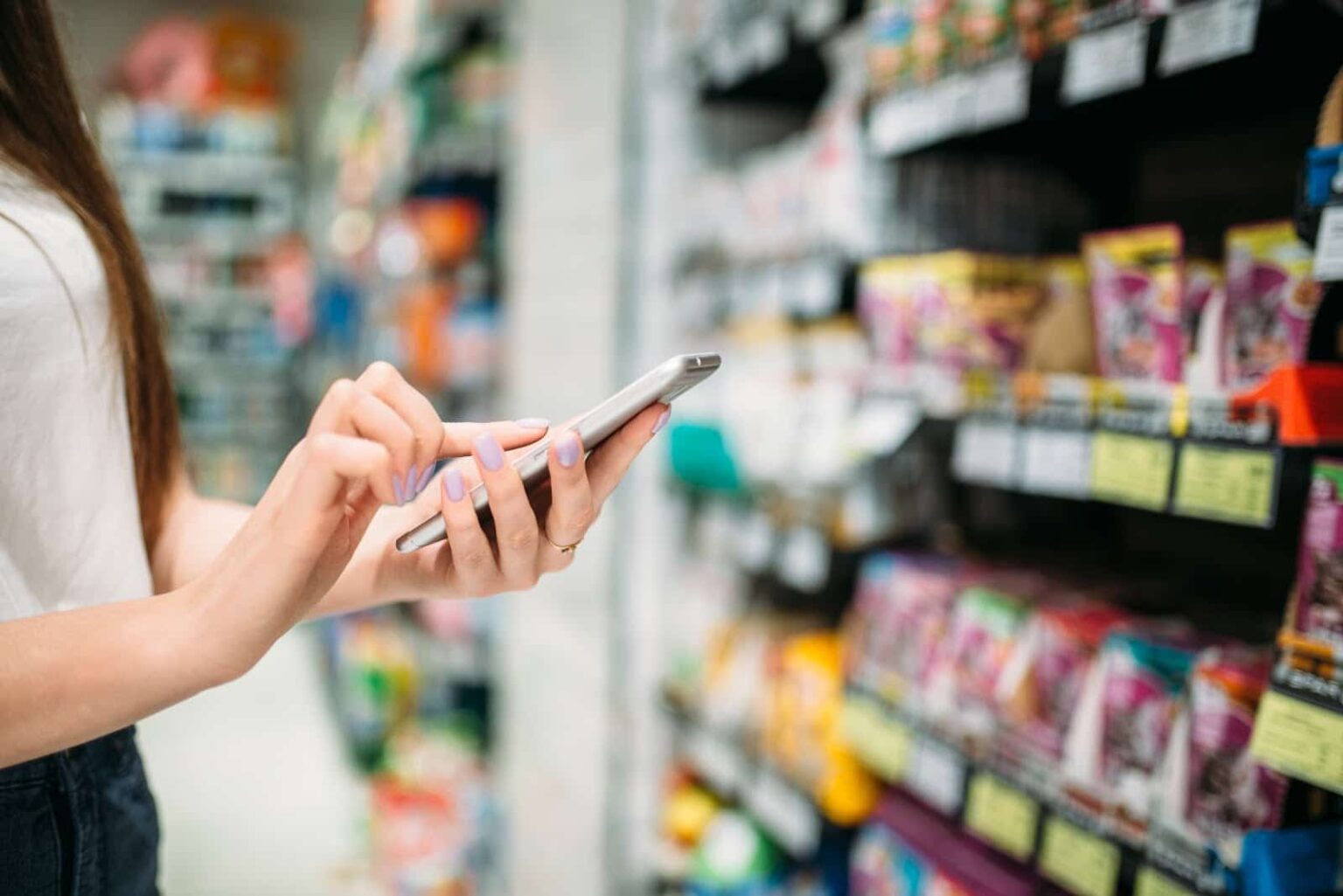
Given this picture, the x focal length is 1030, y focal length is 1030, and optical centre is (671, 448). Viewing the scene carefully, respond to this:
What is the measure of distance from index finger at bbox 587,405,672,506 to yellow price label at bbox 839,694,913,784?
2.63 ft

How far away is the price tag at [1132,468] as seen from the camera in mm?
1020

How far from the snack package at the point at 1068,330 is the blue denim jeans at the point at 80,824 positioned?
1073 mm

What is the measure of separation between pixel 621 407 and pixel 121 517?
0.46 metres

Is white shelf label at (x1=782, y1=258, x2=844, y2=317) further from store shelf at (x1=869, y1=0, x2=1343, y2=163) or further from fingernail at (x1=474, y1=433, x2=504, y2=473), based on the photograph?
fingernail at (x1=474, y1=433, x2=504, y2=473)

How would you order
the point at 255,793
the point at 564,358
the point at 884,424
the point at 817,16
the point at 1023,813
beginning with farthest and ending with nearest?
the point at 255,793 → the point at 564,358 → the point at 817,16 → the point at 884,424 → the point at 1023,813

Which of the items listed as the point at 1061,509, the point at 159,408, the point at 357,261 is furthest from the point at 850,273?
the point at 357,261

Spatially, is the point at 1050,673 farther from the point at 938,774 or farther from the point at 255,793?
the point at 255,793

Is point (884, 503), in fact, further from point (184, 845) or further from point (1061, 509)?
point (184, 845)

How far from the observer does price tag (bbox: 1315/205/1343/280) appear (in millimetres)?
816

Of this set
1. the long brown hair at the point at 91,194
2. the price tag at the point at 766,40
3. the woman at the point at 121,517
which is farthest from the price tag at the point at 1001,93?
the long brown hair at the point at 91,194

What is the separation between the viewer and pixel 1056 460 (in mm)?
1159

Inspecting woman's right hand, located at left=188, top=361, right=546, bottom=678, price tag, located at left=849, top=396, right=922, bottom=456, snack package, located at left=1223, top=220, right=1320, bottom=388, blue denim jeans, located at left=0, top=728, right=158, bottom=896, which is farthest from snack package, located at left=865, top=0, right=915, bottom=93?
blue denim jeans, located at left=0, top=728, right=158, bottom=896

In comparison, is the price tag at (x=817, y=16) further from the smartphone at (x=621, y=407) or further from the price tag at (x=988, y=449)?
the smartphone at (x=621, y=407)

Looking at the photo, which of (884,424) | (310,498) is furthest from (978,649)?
(310,498)
